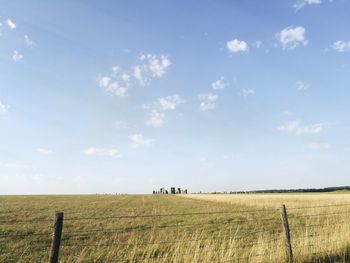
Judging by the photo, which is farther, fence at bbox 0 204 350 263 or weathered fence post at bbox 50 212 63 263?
fence at bbox 0 204 350 263

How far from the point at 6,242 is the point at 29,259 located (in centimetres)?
366

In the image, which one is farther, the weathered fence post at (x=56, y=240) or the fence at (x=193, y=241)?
the fence at (x=193, y=241)

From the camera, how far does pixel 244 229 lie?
60.7 feet

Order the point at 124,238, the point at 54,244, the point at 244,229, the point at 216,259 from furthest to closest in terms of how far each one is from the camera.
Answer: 1. the point at 244,229
2. the point at 124,238
3. the point at 216,259
4. the point at 54,244

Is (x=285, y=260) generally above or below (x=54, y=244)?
below

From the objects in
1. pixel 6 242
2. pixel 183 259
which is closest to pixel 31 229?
pixel 6 242

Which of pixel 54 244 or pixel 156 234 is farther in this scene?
pixel 156 234

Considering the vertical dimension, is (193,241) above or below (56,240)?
below

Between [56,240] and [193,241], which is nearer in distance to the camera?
[56,240]

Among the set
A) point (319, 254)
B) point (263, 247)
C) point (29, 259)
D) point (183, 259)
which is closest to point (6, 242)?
point (29, 259)

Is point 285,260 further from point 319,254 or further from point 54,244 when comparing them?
point 54,244

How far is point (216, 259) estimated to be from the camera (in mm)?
8695

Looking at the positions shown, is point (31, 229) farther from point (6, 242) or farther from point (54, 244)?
point (54, 244)

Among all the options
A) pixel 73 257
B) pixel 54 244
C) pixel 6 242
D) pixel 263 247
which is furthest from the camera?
pixel 6 242
